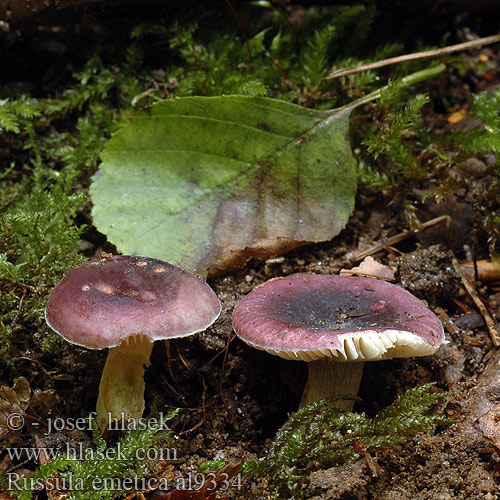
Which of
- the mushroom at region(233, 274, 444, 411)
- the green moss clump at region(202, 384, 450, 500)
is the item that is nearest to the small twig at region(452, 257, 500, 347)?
the mushroom at region(233, 274, 444, 411)

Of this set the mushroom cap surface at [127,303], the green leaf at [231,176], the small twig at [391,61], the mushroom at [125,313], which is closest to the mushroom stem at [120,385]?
the mushroom at [125,313]

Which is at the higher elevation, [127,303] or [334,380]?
[127,303]

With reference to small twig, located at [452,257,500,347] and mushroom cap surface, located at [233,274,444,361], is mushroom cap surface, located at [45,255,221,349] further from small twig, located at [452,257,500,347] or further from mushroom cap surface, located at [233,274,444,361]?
small twig, located at [452,257,500,347]

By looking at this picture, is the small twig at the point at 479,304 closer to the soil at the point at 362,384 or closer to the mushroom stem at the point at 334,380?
the soil at the point at 362,384

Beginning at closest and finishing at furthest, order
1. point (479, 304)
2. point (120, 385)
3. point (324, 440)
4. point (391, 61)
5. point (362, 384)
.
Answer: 1. point (324, 440)
2. point (120, 385)
3. point (362, 384)
4. point (479, 304)
5. point (391, 61)

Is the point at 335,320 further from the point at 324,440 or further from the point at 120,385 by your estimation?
the point at 120,385

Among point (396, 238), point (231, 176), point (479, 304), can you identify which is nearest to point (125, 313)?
point (231, 176)

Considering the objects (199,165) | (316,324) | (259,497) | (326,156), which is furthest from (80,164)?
(259,497)

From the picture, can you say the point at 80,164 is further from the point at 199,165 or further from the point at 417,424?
the point at 417,424
